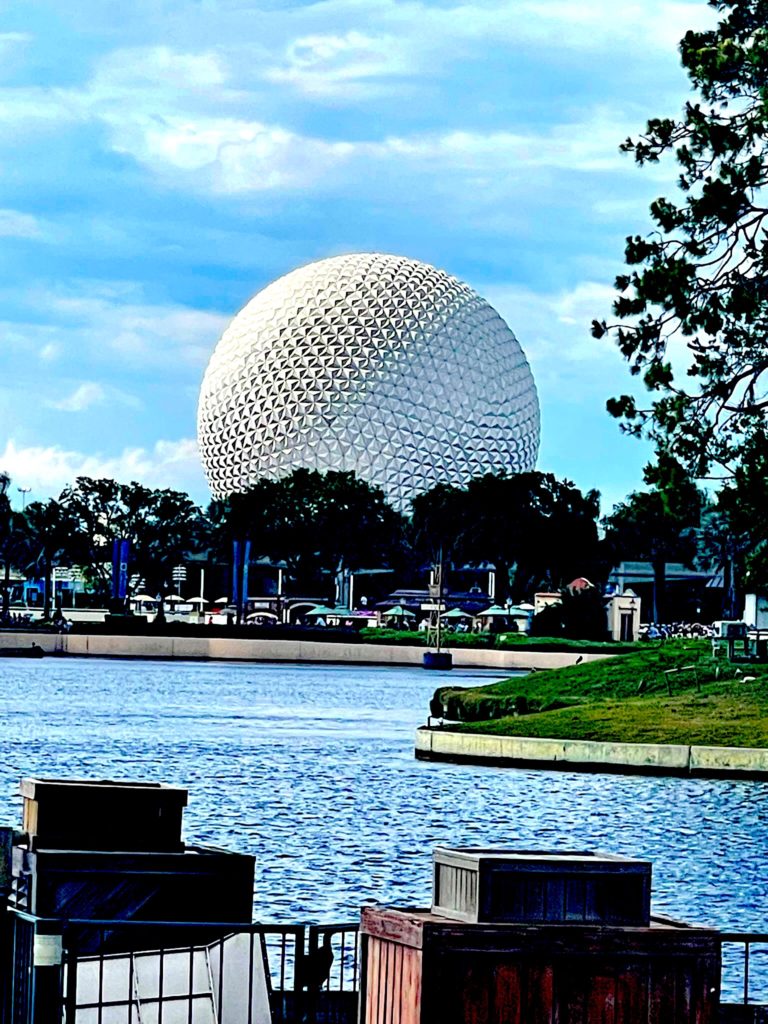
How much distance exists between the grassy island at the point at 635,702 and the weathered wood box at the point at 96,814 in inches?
1247

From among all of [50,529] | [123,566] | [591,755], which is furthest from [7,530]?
[591,755]

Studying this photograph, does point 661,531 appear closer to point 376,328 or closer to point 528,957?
point 376,328

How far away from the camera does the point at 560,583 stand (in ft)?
507

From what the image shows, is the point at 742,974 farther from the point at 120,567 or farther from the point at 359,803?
the point at 120,567

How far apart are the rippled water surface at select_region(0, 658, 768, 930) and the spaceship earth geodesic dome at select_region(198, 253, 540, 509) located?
88.6 m

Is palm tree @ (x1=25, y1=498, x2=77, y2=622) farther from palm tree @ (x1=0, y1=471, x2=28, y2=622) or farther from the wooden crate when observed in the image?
the wooden crate

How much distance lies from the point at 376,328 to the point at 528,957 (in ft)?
489

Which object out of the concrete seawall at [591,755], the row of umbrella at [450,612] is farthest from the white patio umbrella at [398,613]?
the concrete seawall at [591,755]

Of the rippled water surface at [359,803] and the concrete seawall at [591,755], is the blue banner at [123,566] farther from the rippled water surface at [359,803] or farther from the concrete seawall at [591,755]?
the concrete seawall at [591,755]

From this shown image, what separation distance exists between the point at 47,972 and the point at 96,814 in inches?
39.7

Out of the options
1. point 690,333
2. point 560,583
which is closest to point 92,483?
point 560,583

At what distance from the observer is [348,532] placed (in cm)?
14488

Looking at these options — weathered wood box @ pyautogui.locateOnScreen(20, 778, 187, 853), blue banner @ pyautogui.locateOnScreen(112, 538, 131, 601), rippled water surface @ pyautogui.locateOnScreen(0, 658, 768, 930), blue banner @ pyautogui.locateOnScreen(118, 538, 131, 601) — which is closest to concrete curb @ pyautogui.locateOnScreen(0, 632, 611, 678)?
blue banner @ pyautogui.locateOnScreen(118, 538, 131, 601)

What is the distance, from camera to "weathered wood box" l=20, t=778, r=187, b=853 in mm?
10336
